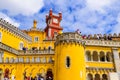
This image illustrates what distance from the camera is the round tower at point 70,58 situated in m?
Result: 39.8

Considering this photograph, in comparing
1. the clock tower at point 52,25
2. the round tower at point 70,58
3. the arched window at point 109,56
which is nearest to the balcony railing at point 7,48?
the round tower at point 70,58

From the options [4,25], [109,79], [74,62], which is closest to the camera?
[74,62]

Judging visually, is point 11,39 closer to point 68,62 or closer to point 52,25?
point 68,62

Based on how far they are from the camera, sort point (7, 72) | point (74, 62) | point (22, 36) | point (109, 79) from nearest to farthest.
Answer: point (74, 62) → point (109, 79) → point (7, 72) → point (22, 36)

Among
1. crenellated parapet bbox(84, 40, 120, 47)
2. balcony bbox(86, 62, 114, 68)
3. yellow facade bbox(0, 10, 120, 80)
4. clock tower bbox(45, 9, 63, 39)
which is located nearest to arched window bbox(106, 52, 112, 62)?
yellow facade bbox(0, 10, 120, 80)

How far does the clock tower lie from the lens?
256 ft

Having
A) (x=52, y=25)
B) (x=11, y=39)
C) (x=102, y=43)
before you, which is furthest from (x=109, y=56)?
(x=52, y=25)

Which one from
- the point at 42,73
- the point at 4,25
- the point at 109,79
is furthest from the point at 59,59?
the point at 4,25

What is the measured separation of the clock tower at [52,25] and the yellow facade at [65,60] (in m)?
22.0

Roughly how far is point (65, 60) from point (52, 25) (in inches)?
1568

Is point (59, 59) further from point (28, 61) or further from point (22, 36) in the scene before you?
point (22, 36)

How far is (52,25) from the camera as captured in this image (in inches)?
3127

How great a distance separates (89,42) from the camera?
4597 centimetres

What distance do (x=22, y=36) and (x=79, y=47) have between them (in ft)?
84.0
